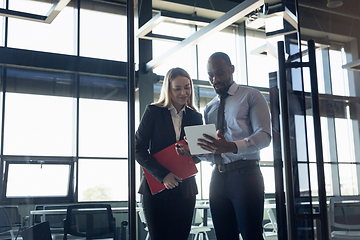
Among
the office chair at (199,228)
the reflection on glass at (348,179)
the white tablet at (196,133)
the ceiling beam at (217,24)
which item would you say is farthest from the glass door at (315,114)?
the office chair at (199,228)

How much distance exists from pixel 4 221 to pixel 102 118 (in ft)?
2.31

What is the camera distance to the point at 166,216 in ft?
6.83

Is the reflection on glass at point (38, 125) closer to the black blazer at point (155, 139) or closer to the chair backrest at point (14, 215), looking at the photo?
the chair backrest at point (14, 215)

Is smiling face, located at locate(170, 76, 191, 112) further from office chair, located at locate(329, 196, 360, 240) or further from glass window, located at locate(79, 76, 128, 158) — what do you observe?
office chair, located at locate(329, 196, 360, 240)

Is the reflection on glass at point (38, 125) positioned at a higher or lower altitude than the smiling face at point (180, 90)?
lower

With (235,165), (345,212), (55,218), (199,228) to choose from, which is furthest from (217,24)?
(199,228)

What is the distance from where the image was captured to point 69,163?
2.03 m

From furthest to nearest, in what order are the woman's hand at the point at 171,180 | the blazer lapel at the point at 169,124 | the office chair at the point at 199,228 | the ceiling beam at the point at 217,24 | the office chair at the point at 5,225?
1. the office chair at the point at 199,228
2. the ceiling beam at the point at 217,24
3. the blazer lapel at the point at 169,124
4. the woman's hand at the point at 171,180
5. the office chair at the point at 5,225

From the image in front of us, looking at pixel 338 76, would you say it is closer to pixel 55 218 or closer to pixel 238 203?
pixel 238 203

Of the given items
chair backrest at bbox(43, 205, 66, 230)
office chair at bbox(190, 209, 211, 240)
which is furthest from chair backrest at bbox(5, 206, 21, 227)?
office chair at bbox(190, 209, 211, 240)

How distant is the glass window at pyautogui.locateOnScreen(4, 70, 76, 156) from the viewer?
1.95m

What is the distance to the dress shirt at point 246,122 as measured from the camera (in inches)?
81.7

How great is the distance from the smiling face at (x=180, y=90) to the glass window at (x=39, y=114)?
0.56 m

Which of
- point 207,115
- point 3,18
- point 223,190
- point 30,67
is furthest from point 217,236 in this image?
point 3,18
